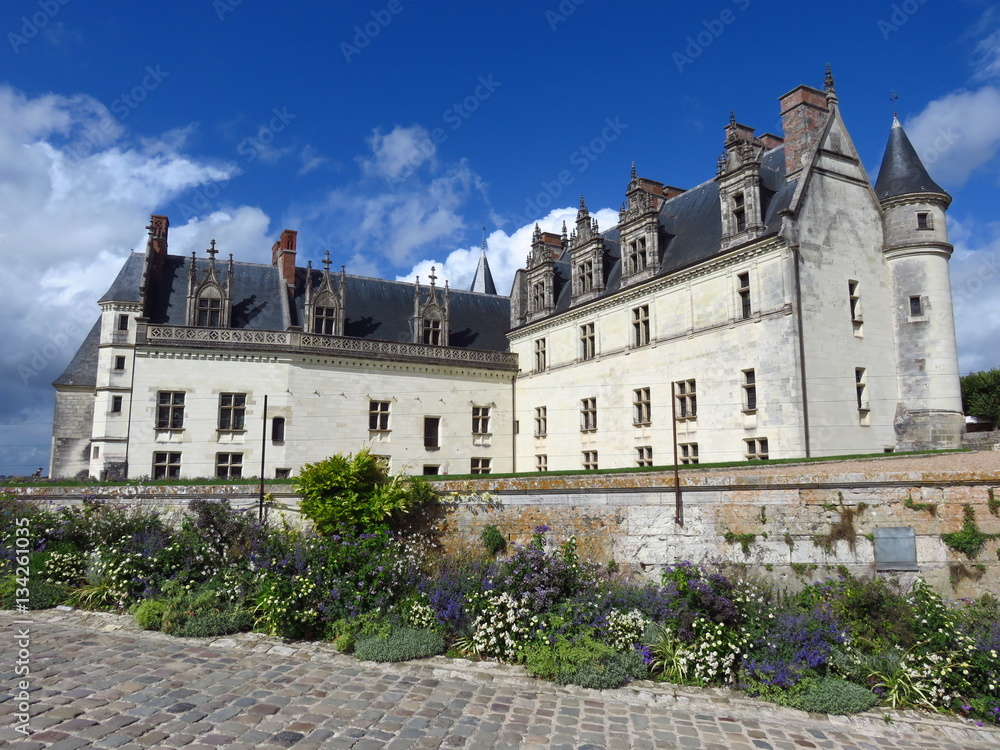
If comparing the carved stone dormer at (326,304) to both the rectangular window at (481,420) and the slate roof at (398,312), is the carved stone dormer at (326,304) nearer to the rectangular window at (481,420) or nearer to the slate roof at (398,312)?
the slate roof at (398,312)

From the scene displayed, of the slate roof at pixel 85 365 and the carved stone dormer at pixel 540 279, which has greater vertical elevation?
the carved stone dormer at pixel 540 279

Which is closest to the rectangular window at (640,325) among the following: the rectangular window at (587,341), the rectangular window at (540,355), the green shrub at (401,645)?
the rectangular window at (587,341)

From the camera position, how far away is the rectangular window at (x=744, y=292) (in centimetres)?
2009

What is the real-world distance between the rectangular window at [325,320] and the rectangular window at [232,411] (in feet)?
13.0

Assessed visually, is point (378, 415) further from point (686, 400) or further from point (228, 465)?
point (686, 400)

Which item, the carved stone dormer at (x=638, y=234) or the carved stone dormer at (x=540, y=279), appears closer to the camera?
the carved stone dormer at (x=638, y=234)

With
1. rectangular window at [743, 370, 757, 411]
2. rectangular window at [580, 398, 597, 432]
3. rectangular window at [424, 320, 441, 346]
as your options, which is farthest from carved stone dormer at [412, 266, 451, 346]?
rectangular window at [743, 370, 757, 411]

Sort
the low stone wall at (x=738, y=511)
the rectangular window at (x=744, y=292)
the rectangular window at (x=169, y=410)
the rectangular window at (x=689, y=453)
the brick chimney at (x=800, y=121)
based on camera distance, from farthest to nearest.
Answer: the rectangular window at (x=169, y=410) → the rectangular window at (x=689, y=453) → the brick chimney at (x=800, y=121) → the rectangular window at (x=744, y=292) → the low stone wall at (x=738, y=511)

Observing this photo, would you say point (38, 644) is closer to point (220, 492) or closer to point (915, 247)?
point (220, 492)

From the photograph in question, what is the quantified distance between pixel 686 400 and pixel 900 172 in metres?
9.91

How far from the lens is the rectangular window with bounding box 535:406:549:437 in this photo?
27.9 m

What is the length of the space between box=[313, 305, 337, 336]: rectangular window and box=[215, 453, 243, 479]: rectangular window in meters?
5.70

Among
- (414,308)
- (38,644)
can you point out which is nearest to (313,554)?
(38,644)

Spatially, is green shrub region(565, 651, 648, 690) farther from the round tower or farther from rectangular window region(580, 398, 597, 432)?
rectangular window region(580, 398, 597, 432)
